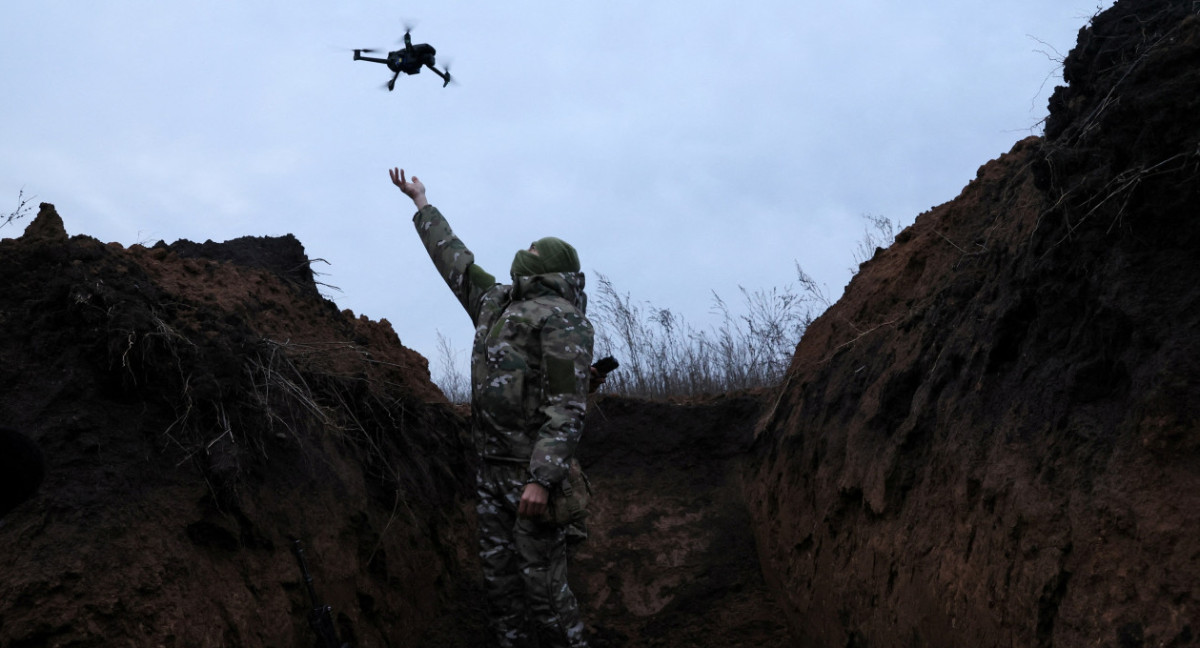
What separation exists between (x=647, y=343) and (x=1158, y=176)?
663cm

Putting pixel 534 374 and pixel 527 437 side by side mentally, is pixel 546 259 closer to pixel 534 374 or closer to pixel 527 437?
pixel 534 374

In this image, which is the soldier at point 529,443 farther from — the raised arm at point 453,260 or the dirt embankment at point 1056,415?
the dirt embankment at point 1056,415

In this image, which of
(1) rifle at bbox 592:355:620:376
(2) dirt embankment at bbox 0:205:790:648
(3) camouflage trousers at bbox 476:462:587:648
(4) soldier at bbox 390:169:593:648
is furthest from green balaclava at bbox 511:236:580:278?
(2) dirt embankment at bbox 0:205:790:648

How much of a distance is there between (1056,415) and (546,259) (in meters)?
2.45

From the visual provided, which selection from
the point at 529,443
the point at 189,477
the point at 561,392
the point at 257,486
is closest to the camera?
the point at 189,477

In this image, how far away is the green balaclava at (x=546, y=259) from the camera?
15.3ft

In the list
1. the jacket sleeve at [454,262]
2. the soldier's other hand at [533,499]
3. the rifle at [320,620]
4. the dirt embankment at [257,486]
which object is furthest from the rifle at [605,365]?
the rifle at [320,620]

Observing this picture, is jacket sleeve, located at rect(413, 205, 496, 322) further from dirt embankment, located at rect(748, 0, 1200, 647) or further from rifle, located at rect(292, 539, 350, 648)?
dirt embankment, located at rect(748, 0, 1200, 647)

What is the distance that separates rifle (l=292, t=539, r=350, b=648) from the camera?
3930 millimetres

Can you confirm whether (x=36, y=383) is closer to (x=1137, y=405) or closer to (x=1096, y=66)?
(x=1137, y=405)

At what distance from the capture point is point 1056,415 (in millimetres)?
3125

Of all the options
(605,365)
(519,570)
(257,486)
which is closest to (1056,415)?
(605,365)

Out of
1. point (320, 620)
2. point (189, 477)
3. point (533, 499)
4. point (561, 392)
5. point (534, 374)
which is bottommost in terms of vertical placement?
point (320, 620)

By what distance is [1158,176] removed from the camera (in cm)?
306
